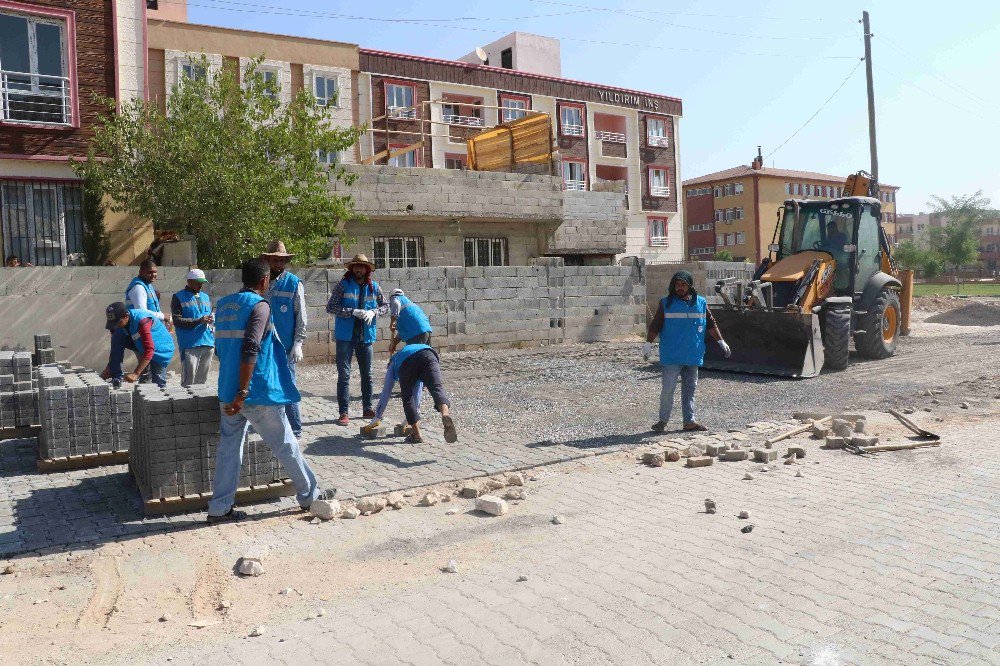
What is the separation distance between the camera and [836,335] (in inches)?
520

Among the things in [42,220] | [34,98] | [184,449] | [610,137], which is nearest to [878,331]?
[184,449]

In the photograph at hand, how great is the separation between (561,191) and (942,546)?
17968 millimetres

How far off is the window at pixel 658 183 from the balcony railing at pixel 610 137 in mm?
2511

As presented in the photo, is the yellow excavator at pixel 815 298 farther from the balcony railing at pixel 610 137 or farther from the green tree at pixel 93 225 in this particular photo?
the balcony railing at pixel 610 137

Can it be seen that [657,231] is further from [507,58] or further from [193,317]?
[193,317]

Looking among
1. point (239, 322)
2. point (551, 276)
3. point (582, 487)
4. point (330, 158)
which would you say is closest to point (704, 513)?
point (582, 487)

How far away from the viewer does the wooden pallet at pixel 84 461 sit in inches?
283

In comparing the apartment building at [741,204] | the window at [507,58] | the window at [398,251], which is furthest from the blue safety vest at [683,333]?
the apartment building at [741,204]

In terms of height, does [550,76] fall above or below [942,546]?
above

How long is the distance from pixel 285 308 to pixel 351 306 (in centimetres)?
151

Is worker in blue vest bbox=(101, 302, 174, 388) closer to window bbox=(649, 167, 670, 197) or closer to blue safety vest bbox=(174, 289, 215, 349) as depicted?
blue safety vest bbox=(174, 289, 215, 349)

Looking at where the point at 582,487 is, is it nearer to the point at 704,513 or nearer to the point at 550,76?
the point at 704,513

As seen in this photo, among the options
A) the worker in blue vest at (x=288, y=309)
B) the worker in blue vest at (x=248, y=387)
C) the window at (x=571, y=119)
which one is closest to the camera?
the worker in blue vest at (x=248, y=387)

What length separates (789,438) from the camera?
334 inches
